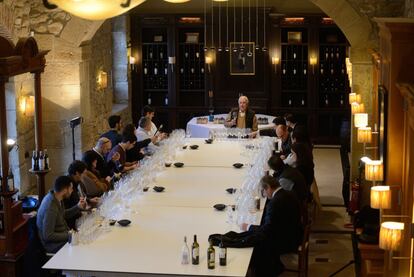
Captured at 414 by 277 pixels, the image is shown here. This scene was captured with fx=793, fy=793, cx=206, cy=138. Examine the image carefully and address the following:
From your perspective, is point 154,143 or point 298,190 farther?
point 154,143

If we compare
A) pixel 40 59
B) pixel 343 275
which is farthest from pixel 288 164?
pixel 40 59

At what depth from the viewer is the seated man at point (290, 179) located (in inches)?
374

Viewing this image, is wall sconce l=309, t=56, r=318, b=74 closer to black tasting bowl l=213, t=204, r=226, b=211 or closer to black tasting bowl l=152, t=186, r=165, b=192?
black tasting bowl l=152, t=186, r=165, b=192

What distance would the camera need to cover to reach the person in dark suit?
25.7 feet

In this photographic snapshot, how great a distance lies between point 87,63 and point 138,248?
6433 millimetres

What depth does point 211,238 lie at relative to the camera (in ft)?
23.2

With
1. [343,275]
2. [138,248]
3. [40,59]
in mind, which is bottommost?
[343,275]

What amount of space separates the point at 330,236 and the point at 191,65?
328 inches

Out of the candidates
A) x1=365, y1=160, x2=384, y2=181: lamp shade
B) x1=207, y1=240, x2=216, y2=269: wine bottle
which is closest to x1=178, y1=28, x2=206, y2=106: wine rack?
x1=365, y1=160, x2=384, y2=181: lamp shade

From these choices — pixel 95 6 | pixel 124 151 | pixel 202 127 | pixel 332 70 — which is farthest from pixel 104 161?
pixel 332 70

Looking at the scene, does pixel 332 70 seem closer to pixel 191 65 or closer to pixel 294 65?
pixel 294 65

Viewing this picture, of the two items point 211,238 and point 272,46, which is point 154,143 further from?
point 272,46

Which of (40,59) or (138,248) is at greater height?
(40,59)

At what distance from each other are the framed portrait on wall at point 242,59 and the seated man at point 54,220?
10.5 m
